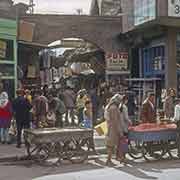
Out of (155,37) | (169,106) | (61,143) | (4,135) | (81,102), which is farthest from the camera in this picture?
(155,37)

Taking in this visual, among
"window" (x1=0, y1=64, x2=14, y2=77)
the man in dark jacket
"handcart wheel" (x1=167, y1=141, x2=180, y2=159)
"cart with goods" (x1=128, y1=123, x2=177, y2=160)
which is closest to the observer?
"cart with goods" (x1=128, y1=123, x2=177, y2=160)

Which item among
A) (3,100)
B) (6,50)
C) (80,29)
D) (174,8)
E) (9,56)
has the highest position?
(174,8)

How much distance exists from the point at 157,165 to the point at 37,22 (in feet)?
49.8

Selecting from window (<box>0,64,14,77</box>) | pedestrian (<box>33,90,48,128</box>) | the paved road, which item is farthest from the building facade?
the paved road

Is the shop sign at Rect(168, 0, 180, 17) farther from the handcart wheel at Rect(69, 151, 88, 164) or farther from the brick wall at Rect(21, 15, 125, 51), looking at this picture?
the handcart wheel at Rect(69, 151, 88, 164)

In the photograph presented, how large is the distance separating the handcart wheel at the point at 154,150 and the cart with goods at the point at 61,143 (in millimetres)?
1402

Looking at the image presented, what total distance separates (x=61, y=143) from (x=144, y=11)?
482 inches

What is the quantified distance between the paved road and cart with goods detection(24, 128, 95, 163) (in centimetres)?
25

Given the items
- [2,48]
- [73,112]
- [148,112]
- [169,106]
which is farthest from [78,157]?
[73,112]

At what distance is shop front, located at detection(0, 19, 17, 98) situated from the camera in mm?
19516

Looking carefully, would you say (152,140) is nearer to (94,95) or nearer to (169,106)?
(169,106)

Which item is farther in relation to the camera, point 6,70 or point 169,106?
point 6,70

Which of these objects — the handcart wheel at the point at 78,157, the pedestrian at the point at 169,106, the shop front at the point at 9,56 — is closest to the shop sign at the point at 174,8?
the pedestrian at the point at 169,106

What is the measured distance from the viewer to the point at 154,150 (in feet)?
45.1
